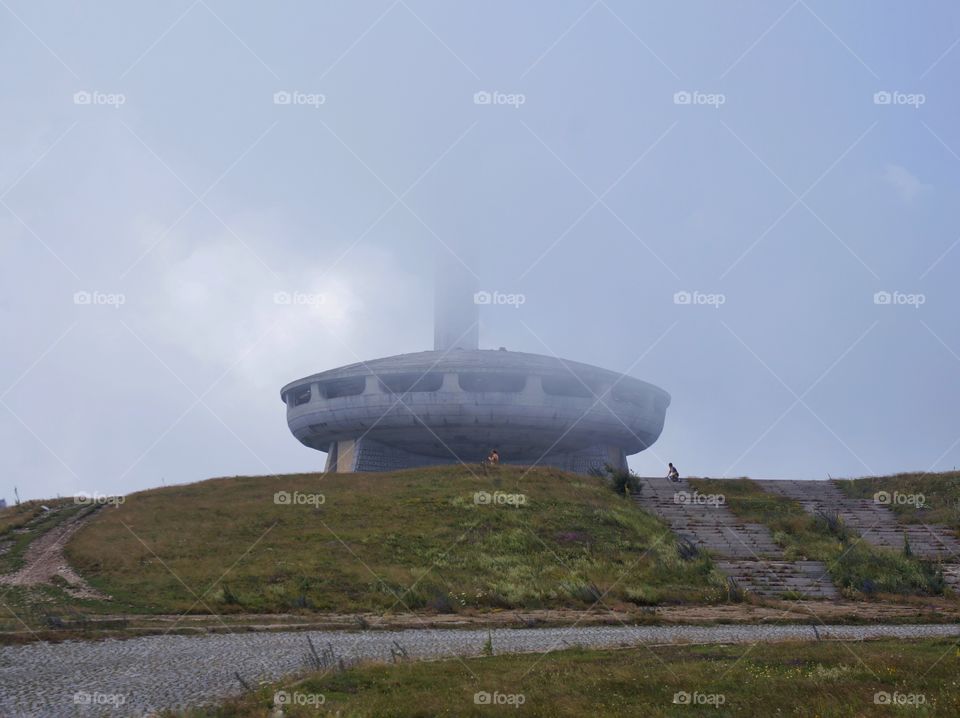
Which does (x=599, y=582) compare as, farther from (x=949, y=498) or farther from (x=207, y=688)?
(x=949, y=498)

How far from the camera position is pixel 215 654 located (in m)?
15.4

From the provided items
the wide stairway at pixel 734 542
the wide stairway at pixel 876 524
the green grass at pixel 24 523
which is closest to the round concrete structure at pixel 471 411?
the wide stairway at pixel 734 542

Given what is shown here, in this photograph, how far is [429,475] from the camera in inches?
1468
